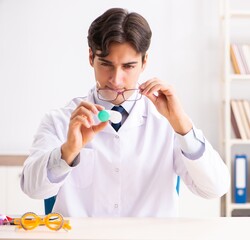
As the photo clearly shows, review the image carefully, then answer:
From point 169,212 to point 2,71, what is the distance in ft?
8.81

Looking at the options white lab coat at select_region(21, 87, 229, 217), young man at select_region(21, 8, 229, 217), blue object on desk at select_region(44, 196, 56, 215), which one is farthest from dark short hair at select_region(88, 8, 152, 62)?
blue object on desk at select_region(44, 196, 56, 215)

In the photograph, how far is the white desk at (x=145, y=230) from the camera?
5.43 ft

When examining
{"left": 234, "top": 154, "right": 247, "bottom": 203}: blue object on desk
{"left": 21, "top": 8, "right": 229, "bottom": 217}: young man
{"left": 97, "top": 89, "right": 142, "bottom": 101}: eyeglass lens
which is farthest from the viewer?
{"left": 234, "top": 154, "right": 247, "bottom": 203}: blue object on desk

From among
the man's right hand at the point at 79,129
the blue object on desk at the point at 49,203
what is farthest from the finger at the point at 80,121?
the blue object on desk at the point at 49,203

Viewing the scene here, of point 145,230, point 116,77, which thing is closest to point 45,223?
point 145,230

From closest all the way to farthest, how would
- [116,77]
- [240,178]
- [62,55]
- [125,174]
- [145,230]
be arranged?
[145,230]
[116,77]
[125,174]
[240,178]
[62,55]

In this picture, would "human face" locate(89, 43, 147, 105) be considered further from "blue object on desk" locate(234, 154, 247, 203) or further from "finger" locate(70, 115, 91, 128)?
"blue object on desk" locate(234, 154, 247, 203)

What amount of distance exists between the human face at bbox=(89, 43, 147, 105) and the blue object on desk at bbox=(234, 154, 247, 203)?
241 centimetres

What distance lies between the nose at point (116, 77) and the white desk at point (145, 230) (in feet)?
1.42

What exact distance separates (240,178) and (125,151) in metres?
2.34

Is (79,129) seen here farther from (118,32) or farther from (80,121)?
(118,32)

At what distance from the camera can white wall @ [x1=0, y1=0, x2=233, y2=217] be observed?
452 centimetres

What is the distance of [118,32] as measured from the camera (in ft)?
6.66

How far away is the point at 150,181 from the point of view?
7.04 feet
